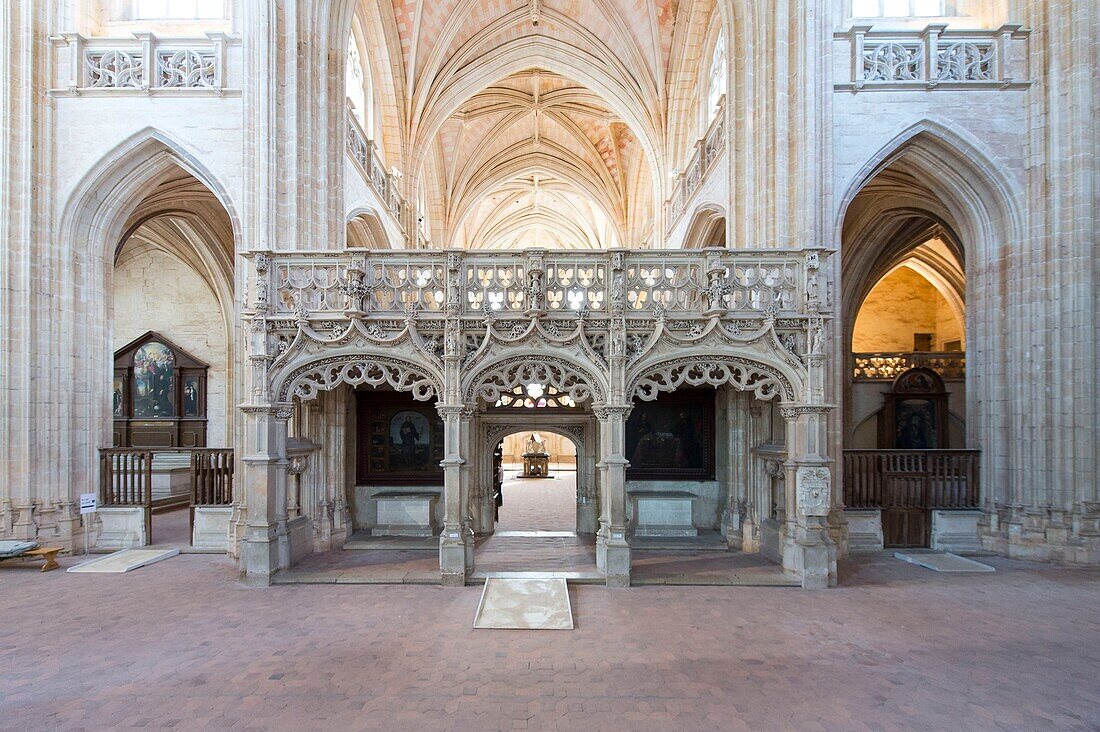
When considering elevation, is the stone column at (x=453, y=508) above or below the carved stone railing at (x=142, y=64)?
below

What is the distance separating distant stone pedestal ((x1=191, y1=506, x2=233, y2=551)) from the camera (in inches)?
394

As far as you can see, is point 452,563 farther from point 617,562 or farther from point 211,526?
point 211,526

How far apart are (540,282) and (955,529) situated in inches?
335

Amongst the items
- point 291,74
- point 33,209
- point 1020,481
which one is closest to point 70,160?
point 33,209

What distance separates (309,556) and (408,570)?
7.07ft

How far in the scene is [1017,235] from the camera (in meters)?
9.96

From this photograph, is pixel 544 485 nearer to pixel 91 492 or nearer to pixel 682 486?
pixel 682 486

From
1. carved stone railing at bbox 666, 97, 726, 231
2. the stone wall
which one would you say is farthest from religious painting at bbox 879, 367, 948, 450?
the stone wall

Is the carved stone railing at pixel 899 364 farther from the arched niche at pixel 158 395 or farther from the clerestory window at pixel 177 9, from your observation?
the arched niche at pixel 158 395

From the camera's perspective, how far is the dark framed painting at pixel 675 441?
438 inches

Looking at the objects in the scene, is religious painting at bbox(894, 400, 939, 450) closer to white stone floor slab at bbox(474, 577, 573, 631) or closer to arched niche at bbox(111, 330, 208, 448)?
white stone floor slab at bbox(474, 577, 573, 631)


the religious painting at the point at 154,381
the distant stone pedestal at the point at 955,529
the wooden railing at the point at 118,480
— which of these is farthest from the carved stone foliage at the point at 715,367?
the religious painting at the point at 154,381

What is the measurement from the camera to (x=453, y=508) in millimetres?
7855

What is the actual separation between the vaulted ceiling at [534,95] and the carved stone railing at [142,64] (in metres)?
6.65
